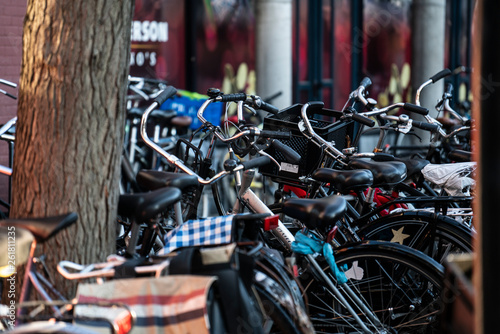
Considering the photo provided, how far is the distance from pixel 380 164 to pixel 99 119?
1781 millimetres

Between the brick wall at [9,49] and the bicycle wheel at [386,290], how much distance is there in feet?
13.2

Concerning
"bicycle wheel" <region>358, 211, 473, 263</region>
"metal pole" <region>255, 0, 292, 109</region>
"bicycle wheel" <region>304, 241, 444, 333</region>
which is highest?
"metal pole" <region>255, 0, 292, 109</region>

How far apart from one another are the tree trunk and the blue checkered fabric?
346 millimetres

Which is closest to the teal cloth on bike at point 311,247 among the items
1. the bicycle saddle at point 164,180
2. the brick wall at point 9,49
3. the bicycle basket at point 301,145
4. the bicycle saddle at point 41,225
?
the bicycle saddle at point 164,180

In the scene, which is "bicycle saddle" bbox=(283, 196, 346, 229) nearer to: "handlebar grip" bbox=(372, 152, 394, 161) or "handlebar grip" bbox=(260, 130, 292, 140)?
"handlebar grip" bbox=(260, 130, 292, 140)

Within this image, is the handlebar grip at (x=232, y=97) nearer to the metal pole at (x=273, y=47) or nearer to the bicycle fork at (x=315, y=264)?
the bicycle fork at (x=315, y=264)

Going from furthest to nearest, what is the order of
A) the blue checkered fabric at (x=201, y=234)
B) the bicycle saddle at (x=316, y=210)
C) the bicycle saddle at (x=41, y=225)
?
the bicycle saddle at (x=316, y=210)
the blue checkered fabric at (x=201, y=234)
the bicycle saddle at (x=41, y=225)

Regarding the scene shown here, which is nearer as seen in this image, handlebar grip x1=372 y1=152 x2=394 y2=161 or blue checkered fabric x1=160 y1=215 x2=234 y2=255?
blue checkered fabric x1=160 y1=215 x2=234 y2=255

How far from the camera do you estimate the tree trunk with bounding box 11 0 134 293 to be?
349 cm

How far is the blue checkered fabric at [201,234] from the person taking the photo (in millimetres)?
3441

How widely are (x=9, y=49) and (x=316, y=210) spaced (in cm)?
455

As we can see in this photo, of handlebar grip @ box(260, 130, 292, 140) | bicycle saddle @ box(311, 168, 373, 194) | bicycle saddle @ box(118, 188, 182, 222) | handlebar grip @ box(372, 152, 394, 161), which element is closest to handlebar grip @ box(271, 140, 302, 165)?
handlebar grip @ box(260, 130, 292, 140)

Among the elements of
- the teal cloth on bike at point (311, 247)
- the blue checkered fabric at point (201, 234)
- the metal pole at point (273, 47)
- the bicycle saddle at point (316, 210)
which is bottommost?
the teal cloth on bike at point (311, 247)

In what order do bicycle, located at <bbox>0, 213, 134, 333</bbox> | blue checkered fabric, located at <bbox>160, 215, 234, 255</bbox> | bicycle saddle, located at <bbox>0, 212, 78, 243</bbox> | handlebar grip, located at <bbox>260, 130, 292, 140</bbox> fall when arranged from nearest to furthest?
1. bicycle, located at <bbox>0, 213, 134, 333</bbox>
2. bicycle saddle, located at <bbox>0, 212, 78, 243</bbox>
3. blue checkered fabric, located at <bbox>160, 215, 234, 255</bbox>
4. handlebar grip, located at <bbox>260, 130, 292, 140</bbox>
